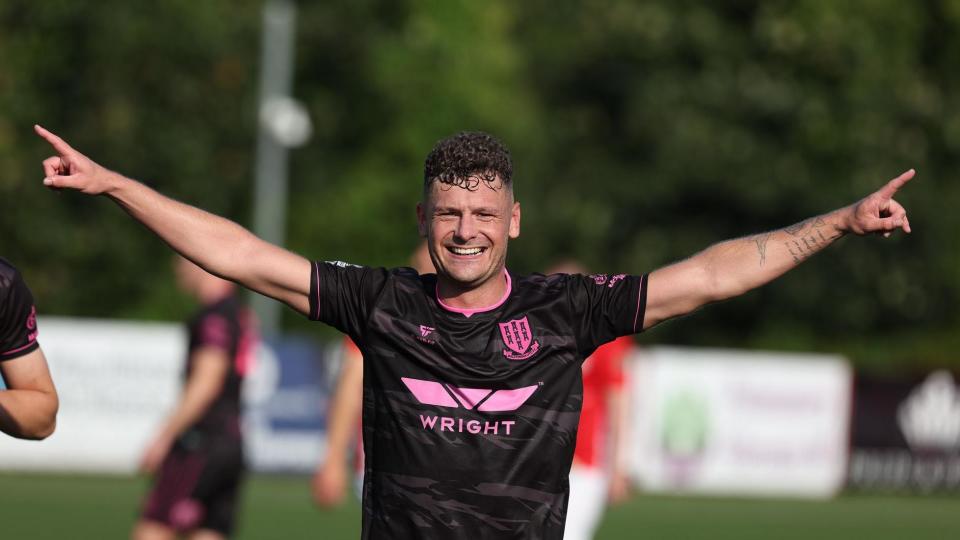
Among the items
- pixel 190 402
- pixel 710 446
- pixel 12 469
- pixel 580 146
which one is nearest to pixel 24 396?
pixel 190 402

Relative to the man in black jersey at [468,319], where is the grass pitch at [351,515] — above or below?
below

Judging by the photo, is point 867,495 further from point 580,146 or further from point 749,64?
point 580,146

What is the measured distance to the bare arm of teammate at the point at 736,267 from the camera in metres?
5.62

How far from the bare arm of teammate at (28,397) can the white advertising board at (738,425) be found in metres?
16.4

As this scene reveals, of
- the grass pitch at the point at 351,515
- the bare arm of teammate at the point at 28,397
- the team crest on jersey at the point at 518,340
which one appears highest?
the team crest on jersey at the point at 518,340

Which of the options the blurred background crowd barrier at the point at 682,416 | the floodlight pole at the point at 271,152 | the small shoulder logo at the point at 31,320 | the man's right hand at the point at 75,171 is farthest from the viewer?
the floodlight pole at the point at 271,152

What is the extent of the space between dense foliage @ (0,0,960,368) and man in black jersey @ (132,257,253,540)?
26.5 metres

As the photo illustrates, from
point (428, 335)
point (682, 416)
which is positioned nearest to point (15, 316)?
point (428, 335)

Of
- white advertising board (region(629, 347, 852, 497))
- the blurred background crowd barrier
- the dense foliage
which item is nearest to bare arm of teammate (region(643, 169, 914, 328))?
the blurred background crowd barrier

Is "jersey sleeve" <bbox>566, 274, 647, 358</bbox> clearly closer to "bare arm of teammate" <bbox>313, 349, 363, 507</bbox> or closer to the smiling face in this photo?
the smiling face

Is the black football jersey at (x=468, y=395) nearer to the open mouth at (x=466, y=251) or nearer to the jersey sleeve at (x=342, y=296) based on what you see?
the jersey sleeve at (x=342, y=296)

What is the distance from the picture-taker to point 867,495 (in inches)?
928

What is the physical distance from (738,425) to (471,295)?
684 inches

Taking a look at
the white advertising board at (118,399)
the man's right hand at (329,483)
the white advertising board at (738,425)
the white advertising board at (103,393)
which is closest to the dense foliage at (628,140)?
the white advertising board at (738,425)
